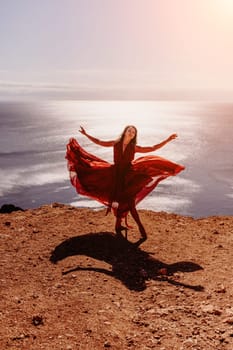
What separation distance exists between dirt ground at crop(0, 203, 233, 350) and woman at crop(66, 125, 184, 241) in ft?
3.47

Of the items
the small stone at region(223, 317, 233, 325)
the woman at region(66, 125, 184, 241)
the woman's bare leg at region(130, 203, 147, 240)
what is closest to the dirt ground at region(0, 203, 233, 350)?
the small stone at region(223, 317, 233, 325)

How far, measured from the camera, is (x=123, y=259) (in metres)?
11.0

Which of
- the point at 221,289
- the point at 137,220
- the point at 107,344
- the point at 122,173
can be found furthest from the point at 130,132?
the point at 107,344

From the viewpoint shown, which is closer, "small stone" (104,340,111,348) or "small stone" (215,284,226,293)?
"small stone" (104,340,111,348)

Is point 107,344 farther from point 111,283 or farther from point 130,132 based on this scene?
point 130,132

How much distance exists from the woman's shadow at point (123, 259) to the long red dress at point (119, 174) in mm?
1222

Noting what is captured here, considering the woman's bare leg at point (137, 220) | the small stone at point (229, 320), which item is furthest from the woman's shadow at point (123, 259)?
the small stone at point (229, 320)

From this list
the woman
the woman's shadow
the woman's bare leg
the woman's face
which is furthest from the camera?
the woman's bare leg

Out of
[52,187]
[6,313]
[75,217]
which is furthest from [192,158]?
[6,313]

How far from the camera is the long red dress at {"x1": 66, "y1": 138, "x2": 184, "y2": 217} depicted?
12266 millimetres

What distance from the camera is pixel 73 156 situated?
12836 millimetres

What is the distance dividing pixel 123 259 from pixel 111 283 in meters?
1.60

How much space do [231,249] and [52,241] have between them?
5114 millimetres

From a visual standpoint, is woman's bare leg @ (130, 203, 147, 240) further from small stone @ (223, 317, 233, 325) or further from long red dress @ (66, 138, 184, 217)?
small stone @ (223, 317, 233, 325)
